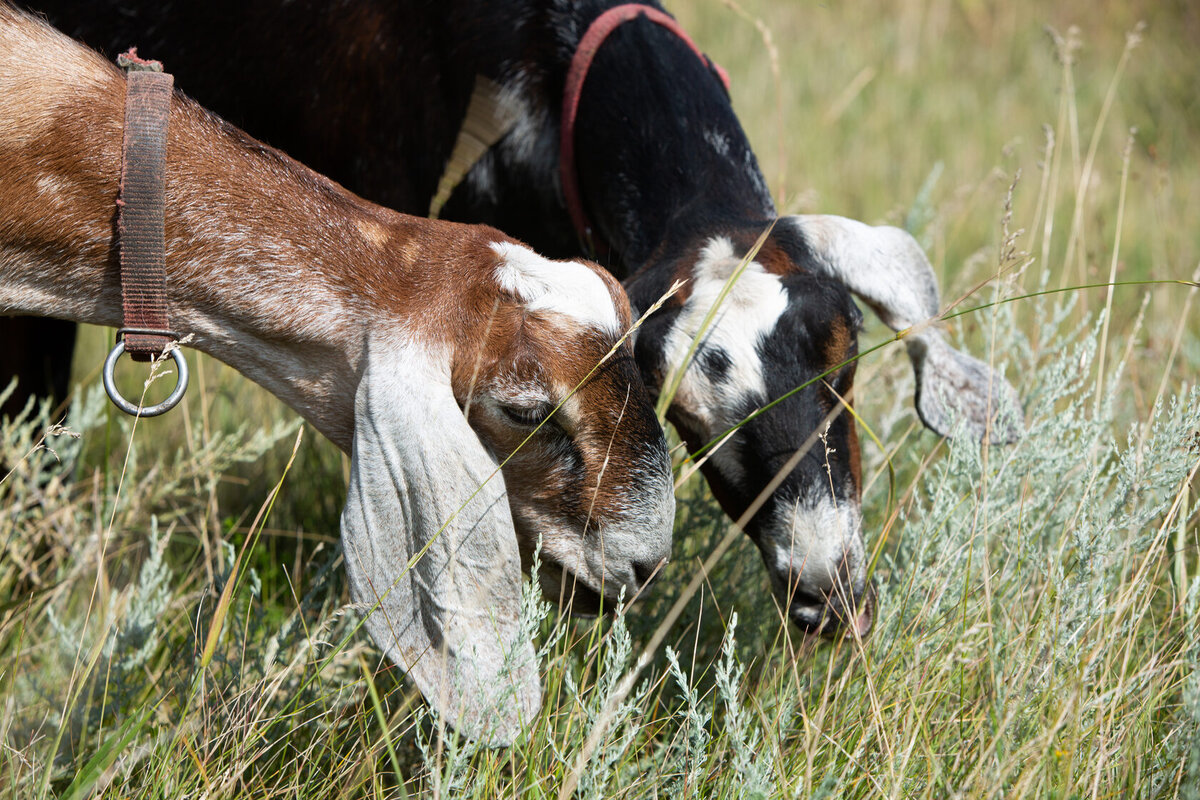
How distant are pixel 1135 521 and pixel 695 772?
3.48ft

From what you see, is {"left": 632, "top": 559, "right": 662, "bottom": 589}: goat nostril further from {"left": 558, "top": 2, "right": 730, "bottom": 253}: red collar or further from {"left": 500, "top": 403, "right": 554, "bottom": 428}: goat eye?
{"left": 558, "top": 2, "right": 730, "bottom": 253}: red collar

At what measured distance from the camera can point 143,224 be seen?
1804 mm

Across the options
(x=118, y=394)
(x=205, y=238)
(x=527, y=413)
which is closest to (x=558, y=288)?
(x=527, y=413)

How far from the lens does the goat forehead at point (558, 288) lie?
1947 millimetres

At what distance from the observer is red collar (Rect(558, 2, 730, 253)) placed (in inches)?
121

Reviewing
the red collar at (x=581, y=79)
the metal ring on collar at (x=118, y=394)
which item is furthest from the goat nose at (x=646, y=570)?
the red collar at (x=581, y=79)

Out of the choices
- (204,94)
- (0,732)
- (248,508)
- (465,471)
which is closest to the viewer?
(465,471)

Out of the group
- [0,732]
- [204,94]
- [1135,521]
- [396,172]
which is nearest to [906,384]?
[1135,521]

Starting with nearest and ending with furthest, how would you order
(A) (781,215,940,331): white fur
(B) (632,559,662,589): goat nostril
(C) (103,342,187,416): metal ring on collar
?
(C) (103,342,187,416): metal ring on collar, (B) (632,559,662,589): goat nostril, (A) (781,215,940,331): white fur

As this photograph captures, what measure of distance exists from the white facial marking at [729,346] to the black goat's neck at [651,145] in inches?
19.1

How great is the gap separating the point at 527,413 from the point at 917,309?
1.16 metres

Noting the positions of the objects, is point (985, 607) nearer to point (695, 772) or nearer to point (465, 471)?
point (695, 772)

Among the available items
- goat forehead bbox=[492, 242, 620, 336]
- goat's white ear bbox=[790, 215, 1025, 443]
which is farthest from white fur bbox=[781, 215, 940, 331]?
goat forehead bbox=[492, 242, 620, 336]

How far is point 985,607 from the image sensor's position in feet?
7.38
